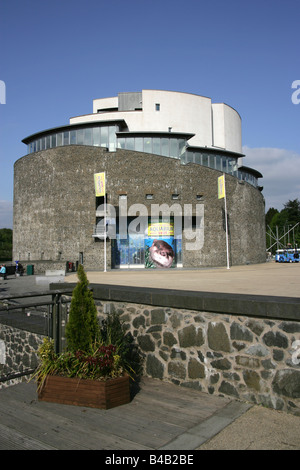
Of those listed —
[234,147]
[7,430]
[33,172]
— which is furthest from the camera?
[234,147]

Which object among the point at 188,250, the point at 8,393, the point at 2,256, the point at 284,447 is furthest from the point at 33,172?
the point at 2,256

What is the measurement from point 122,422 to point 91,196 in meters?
33.6

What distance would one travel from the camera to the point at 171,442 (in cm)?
414

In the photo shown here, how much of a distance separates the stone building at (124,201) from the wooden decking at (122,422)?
30.0 meters

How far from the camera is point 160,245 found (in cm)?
3816

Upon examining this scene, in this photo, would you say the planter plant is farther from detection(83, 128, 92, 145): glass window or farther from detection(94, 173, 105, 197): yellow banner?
detection(83, 128, 92, 145): glass window

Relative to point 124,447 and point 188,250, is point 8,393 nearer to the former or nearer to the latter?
point 124,447

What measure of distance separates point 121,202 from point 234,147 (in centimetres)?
2303

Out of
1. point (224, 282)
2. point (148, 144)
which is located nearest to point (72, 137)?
point (148, 144)

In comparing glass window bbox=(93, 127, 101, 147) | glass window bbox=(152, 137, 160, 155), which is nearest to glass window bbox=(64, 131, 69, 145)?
glass window bbox=(93, 127, 101, 147)

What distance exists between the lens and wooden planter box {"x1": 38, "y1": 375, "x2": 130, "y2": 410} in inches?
202

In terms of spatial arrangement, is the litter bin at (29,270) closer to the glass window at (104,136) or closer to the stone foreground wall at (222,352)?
the glass window at (104,136)

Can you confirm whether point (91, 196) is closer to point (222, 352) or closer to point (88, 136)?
point (88, 136)

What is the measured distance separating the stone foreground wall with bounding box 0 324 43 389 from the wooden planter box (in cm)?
614
